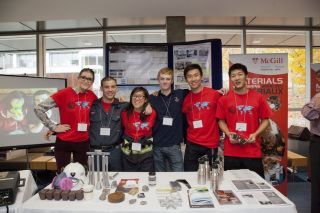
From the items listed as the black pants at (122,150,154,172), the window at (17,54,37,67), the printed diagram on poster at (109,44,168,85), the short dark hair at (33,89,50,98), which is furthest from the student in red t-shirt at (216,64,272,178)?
the window at (17,54,37,67)

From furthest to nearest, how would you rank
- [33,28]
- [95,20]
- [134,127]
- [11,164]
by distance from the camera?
1. [33,28]
2. [95,20]
3. [11,164]
4. [134,127]

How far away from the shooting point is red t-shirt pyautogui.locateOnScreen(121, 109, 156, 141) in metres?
1.96

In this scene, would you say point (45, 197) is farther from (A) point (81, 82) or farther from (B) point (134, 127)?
(A) point (81, 82)

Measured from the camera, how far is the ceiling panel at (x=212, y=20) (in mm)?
3621

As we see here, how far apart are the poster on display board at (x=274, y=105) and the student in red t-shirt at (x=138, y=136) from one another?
1.54 metres

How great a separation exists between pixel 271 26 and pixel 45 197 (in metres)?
4.69

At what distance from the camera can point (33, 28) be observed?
3896 mm

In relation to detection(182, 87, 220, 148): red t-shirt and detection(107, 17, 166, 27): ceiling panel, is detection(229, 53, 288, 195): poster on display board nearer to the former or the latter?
detection(182, 87, 220, 148): red t-shirt

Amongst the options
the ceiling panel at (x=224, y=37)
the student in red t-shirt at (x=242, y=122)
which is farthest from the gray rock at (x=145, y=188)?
the ceiling panel at (x=224, y=37)

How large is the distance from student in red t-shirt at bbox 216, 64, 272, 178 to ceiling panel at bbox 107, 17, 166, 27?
7.27 feet

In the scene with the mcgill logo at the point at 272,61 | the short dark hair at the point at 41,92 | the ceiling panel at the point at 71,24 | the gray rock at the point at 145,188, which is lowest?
the gray rock at the point at 145,188

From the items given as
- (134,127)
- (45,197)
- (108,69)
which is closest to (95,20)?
(108,69)

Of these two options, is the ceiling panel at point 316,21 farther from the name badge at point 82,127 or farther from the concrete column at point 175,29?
the name badge at point 82,127

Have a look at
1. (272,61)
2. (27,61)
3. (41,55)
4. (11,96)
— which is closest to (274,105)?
(272,61)
